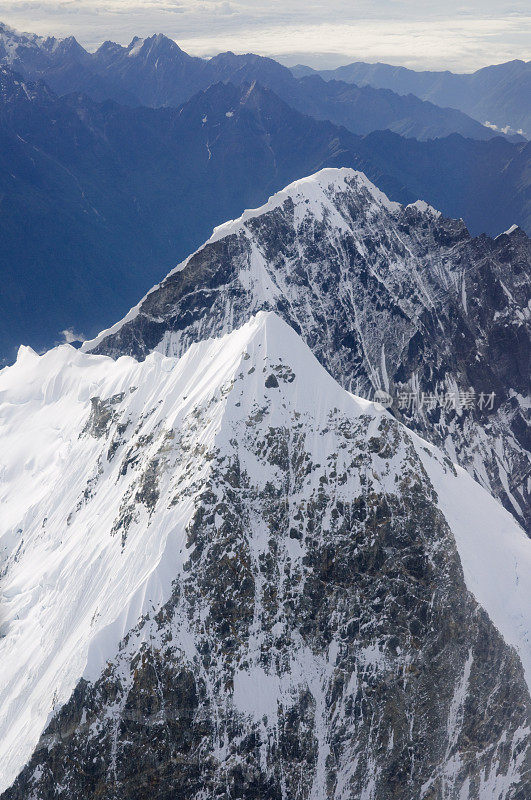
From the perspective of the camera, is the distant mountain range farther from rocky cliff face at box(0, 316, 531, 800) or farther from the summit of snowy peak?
the summit of snowy peak

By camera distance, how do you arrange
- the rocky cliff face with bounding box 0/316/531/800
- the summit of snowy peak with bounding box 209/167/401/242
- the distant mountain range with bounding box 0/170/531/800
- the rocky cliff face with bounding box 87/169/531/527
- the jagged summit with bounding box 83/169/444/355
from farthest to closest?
the summit of snowy peak with bounding box 209/167/401/242
the jagged summit with bounding box 83/169/444/355
the rocky cliff face with bounding box 87/169/531/527
the distant mountain range with bounding box 0/170/531/800
the rocky cliff face with bounding box 0/316/531/800

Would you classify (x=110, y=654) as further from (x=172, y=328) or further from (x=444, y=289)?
(x=444, y=289)

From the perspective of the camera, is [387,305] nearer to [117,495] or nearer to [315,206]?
[315,206]

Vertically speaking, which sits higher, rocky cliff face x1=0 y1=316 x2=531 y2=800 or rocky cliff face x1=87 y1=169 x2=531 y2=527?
rocky cliff face x1=87 y1=169 x2=531 y2=527

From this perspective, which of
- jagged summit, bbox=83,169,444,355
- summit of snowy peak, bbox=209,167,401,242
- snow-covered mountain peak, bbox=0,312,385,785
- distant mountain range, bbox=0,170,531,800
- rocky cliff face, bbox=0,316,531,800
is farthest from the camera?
summit of snowy peak, bbox=209,167,401,242

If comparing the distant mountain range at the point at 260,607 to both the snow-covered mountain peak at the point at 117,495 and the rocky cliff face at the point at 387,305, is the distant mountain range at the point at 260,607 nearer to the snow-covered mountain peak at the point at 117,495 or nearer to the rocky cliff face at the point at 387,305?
the snow-covered mountain peak at the point at 117,495

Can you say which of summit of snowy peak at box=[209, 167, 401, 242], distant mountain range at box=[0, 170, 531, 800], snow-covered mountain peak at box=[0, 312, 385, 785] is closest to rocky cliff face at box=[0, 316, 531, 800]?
distant mountain range at box=[0, 170, 531, 800]
